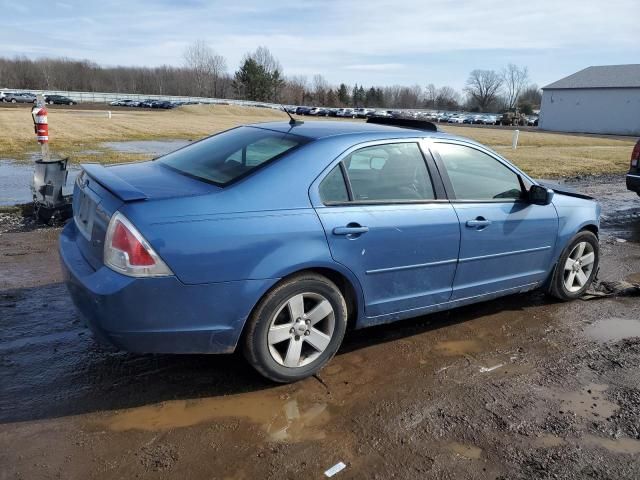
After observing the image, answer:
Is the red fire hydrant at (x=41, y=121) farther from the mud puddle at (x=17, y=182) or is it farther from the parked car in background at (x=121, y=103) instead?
the parked car in background at (x=121, y=103)

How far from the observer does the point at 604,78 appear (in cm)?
6075

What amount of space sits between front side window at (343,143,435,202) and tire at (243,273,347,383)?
0.70m

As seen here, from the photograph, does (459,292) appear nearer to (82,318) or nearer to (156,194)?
(156,194)

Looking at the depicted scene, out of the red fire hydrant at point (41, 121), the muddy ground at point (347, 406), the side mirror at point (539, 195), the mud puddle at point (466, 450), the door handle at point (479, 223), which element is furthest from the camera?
the red fire hydrant at point (41, 121)

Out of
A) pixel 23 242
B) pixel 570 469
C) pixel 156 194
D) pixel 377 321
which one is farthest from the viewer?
pixel 23 242

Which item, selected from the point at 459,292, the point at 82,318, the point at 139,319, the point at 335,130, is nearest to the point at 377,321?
the point at 459,292

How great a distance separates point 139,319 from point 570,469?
7.93ft

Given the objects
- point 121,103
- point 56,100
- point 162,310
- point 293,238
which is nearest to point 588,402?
point 293,238

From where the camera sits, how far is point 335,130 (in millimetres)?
3838

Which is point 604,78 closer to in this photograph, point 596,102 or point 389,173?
point 596,102

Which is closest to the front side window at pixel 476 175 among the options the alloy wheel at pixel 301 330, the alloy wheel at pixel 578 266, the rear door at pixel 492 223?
the rear door at pixel 492 223

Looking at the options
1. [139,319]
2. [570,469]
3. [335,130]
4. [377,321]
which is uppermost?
[335,130]

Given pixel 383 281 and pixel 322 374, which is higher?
pixel 383 281

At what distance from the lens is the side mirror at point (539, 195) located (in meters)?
4.36
